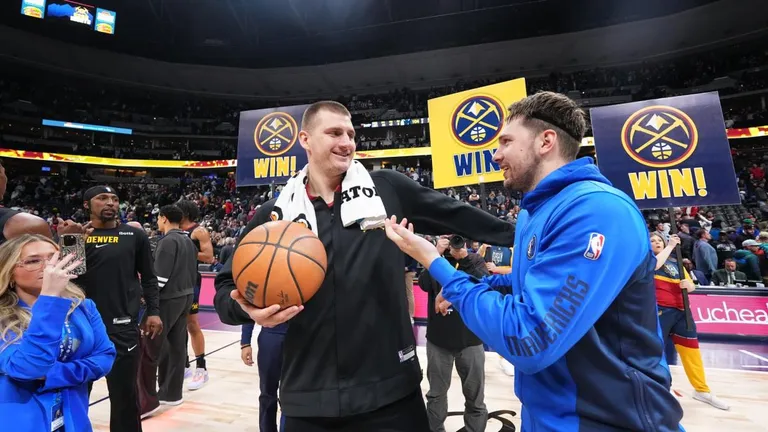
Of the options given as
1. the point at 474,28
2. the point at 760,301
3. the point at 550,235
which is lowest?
the point at 760,301

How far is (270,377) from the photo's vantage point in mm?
3441

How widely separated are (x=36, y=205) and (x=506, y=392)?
29.8m

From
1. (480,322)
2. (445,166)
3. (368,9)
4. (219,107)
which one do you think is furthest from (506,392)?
(219,107)

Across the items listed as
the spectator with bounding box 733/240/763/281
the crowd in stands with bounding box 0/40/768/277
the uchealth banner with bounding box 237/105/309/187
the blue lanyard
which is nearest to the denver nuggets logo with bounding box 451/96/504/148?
the uchealth banner with bounding box 237/105/309/187

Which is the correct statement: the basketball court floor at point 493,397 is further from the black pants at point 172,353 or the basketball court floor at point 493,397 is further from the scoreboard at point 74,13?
the scoreboard at point 74,13

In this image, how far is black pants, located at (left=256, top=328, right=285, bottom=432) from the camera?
11.2 ft

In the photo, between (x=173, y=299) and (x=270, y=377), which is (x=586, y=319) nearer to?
(x=270, y=377)

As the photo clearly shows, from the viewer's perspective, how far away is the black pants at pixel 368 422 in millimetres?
1597

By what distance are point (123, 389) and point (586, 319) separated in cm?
364

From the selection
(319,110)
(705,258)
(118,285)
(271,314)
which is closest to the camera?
(271,314)

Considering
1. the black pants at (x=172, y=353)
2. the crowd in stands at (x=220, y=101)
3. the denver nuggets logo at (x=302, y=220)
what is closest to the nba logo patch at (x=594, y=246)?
the denver nuggets logo at (x=302, y=220)

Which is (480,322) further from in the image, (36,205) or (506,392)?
(36,205)

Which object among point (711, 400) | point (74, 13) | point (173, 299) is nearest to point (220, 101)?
point (74, 13)

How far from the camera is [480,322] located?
1.28 meters
